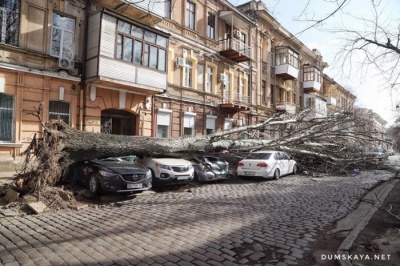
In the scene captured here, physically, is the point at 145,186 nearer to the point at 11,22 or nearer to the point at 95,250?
the point at 95,250

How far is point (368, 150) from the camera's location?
15383mm

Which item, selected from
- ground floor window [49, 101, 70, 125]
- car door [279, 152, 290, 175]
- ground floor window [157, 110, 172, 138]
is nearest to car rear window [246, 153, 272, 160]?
car door [279, 152, 290, 175]

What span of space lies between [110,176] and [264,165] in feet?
23.3

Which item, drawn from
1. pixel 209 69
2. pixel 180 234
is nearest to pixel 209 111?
pixel 209 69

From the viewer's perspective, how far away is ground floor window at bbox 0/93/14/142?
36.6 ft

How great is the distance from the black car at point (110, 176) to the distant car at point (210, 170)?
300 centimetres

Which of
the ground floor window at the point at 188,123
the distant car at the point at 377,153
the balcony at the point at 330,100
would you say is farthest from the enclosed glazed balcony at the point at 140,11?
the balcony at the point at 330,100

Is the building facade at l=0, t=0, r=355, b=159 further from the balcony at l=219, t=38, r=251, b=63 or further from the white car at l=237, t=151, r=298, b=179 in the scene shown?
the white car at l=237, t=151, r=298, b=179

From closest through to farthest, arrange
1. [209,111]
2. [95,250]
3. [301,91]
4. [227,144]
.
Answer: [95,250] < [227,144] < [209,111] < [301,91]

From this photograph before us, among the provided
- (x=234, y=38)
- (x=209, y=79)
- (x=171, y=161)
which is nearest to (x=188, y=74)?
(x=209, y=79)

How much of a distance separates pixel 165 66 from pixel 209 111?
5423mm

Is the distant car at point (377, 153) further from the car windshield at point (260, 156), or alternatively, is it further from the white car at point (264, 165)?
the car windshield at point (260, 156)

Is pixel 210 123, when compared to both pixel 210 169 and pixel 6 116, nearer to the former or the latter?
pixel 210 169

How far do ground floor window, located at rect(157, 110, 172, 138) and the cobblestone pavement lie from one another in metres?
8.78
